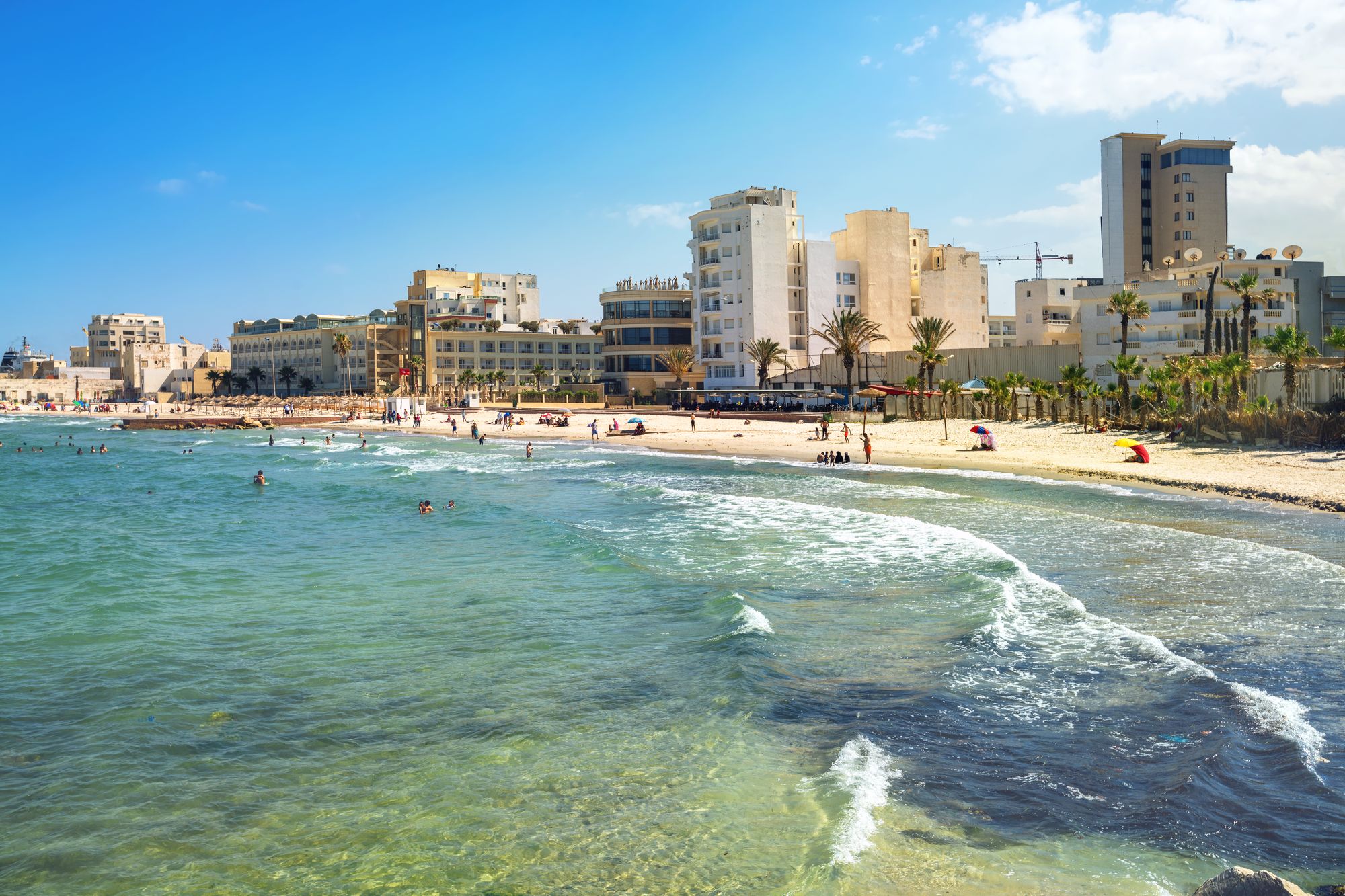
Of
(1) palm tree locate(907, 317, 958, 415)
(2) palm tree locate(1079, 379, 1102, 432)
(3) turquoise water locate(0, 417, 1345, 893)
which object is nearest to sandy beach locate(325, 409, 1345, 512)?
(2) palm tree locate(1079, 379, 1102, 432)

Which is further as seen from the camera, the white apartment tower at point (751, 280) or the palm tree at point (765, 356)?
the white apartment tower at point (751, 280)

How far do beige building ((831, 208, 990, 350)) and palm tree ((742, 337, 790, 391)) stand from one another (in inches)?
370

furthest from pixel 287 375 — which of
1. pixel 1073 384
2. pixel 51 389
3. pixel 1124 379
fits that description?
pixel 1124 379

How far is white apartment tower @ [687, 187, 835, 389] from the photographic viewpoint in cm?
8562

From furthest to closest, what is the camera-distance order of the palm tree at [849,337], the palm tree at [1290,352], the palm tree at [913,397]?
the palm tree at [849,337] < the palm tree at [913,397] < the palm tree at [1290,352]

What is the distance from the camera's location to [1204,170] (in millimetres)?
101312

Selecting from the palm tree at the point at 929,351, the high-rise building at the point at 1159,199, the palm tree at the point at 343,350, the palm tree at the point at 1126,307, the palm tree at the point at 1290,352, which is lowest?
the palm tree at the point at 1290,352

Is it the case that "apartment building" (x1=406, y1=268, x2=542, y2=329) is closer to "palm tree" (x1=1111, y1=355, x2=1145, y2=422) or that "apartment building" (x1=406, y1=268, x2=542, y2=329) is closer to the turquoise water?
"palm tree" (x1=1111, y1=355, x2=1145, y2=422)

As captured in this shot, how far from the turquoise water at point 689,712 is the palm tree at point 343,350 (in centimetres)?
10791

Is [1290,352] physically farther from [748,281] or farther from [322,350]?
[322,350]

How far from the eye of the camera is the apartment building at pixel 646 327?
9662 centimetres

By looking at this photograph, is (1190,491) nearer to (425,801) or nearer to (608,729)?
(608,729)

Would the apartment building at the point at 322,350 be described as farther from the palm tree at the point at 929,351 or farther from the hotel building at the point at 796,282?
the palm tree at the point at 929,351

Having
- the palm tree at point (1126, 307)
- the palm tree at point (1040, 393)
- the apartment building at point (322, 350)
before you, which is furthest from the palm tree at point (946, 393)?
the apartment building at point (322, 350)
